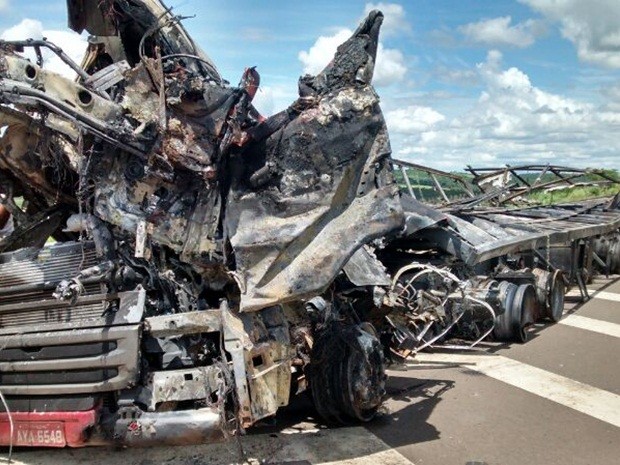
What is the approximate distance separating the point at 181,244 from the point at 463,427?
257 centimetres

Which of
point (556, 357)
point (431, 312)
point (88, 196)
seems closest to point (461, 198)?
point (556, 357)

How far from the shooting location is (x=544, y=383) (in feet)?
20.2

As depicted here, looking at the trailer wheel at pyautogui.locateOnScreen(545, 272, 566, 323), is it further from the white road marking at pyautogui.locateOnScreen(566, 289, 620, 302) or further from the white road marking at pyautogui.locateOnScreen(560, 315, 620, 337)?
the white road marking at pyautogui.locateOnScreen(566, 289, 620, 302)

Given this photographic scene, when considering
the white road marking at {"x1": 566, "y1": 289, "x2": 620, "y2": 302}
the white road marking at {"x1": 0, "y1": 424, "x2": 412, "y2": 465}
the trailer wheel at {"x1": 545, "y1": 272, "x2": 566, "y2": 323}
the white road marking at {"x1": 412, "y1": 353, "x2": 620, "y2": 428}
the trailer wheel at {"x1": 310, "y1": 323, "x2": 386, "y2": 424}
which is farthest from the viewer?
the white road marking at {"x1": 566, "y1": 289, "x2": 620, "y2": 302}

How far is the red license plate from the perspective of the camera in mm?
4180

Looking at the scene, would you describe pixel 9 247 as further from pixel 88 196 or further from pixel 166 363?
pixel 166 363

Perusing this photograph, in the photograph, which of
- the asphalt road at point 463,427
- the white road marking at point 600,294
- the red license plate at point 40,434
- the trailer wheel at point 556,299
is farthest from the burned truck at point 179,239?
the white road marking at point 600,294

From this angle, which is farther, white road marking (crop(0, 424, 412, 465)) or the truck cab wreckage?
white road marking (crop(0, 424, 412, 465))

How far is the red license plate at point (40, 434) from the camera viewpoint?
418cm

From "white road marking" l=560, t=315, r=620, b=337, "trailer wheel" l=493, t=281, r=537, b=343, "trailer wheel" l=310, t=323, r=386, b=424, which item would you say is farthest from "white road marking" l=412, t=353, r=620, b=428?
"white road marking" l=560, t=315, r=620, b=337

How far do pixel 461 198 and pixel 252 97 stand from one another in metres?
8.05

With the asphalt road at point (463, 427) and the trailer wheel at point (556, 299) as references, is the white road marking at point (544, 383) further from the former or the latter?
the trailer wheel at point (556, 299)

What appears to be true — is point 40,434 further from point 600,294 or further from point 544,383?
point 600,294

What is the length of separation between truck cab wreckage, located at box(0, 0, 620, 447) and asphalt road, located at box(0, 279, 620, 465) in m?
0.40
